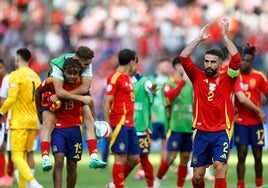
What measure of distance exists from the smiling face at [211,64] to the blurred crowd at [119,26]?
623 inches

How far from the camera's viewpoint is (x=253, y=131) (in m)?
19.4

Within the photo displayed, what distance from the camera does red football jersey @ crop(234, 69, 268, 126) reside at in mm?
19312

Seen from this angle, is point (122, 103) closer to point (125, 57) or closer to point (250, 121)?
point (125, 57)

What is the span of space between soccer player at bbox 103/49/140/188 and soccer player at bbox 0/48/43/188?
4.70 feet

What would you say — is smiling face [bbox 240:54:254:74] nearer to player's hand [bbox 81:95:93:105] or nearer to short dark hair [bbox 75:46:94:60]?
short dark hair [bbox 75:46:94:60]

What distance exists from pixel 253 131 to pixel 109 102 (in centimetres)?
297

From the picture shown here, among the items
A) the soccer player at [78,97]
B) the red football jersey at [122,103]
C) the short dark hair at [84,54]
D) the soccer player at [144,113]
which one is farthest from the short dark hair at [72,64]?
the soccer player at [144,113]

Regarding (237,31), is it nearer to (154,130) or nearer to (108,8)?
(108,8)

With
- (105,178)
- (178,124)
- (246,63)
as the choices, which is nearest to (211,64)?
(246,63)

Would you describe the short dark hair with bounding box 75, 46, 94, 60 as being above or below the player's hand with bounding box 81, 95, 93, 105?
above

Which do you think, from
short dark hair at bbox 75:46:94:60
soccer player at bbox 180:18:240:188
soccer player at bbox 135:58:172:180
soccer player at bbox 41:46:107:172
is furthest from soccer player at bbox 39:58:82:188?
soccer player at bbox 135:58:172:180

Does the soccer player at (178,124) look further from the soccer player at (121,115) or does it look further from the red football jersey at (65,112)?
the red football jersey at (65,112)

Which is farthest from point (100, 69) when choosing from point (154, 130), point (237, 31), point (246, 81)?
point (246, 81)

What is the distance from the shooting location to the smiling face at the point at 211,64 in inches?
615
